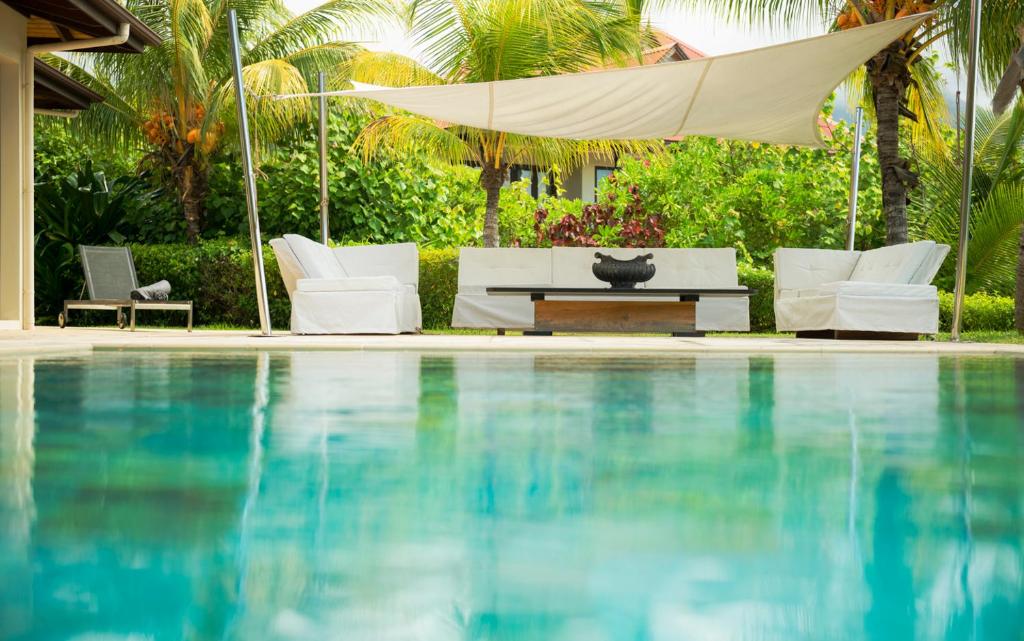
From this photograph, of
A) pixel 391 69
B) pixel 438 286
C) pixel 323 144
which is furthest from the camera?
pixel 391 69

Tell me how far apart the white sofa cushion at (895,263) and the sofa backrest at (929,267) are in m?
0.03

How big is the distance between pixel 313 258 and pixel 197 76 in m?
4.53

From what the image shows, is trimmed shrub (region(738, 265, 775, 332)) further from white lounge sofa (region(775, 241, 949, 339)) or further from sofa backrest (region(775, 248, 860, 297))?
white lounge sofa (region(775, 241, 949, 339))

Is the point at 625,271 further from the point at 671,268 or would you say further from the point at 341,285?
the point at 341,285

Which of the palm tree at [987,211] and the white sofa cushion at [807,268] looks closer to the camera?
the white sofa cushion at [807,268]

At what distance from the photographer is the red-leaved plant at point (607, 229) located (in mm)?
12375

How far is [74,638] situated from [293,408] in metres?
1.82

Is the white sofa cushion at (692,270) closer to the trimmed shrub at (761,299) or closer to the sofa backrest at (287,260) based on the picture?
the trimmed shrub at (761,299)

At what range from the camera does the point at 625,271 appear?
8.13 m

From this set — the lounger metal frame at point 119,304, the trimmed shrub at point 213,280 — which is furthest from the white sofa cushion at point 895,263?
the lounger metal frame at point 119,304

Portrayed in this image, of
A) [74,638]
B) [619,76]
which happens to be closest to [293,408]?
[74,638]

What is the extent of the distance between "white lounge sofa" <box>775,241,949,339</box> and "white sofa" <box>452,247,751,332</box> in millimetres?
612

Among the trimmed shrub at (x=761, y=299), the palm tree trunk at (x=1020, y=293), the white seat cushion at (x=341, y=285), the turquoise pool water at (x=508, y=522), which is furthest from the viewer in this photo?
the trimmed shrub at (x=761, y=299)

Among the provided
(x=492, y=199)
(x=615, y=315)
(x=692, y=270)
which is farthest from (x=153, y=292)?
(x=692, y=270)
